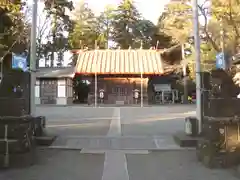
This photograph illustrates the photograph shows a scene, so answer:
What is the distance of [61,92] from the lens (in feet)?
144

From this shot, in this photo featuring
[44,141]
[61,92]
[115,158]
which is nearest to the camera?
[115,158]

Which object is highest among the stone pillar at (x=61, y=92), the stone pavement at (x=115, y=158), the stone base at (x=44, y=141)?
the stone pillar at (x=61, y=92)

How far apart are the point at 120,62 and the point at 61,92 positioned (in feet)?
23.4

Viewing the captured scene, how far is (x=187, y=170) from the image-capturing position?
8.86 m

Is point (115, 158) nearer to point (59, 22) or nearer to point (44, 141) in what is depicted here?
point (44, 141)

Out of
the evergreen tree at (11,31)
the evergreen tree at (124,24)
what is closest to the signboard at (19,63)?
the evergreen tree at (11,31)

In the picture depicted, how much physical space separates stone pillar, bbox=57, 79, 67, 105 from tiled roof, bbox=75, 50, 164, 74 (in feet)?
9.32

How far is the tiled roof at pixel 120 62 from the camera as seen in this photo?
136ft

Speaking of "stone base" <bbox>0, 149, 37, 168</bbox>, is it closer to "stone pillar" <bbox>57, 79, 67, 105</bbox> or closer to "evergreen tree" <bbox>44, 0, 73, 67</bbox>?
"stone pillar" <bbox>57, 79, 67, 105</bbox>

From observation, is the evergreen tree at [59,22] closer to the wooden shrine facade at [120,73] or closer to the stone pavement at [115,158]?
the wooden shrine facade at [120,73]

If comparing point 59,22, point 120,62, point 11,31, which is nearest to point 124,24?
point 59,22

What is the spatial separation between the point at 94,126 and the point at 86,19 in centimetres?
4358

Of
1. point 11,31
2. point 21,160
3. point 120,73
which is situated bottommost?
point 21,160

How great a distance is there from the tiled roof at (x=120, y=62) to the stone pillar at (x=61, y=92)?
2840 mm
